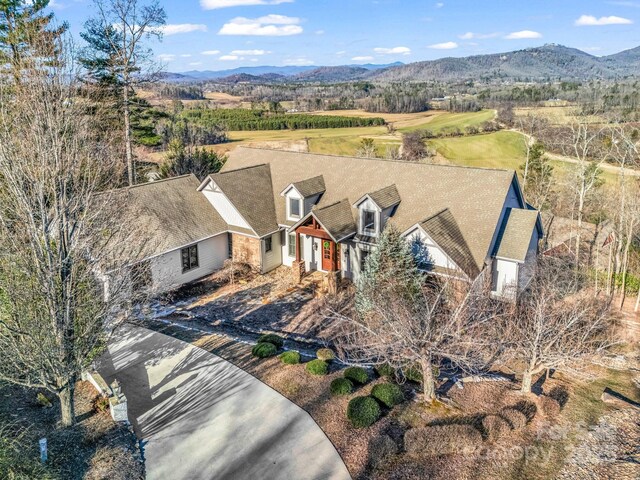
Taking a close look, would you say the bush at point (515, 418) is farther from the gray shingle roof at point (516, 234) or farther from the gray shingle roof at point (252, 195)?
the gray shingle roof at point (252, 195)

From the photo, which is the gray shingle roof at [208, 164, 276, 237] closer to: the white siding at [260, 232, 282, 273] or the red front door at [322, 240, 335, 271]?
the white siding at [260, 232, 282, 273]

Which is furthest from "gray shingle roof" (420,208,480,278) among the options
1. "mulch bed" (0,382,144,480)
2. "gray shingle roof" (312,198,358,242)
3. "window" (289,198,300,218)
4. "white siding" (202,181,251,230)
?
"mulch bed" (0,382,144,480)

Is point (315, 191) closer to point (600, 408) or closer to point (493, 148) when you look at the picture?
point (600, 408)

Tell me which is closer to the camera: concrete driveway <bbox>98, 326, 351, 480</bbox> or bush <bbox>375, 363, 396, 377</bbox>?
concrete driveway <bbox>98, 326, 351, 480</bbox>

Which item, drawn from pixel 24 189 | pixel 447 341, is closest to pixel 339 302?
pixel 447 341

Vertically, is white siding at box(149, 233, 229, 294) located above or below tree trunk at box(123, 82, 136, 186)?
below

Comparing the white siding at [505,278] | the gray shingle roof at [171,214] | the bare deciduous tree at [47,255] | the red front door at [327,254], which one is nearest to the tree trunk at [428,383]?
the white siding at [505,278]
